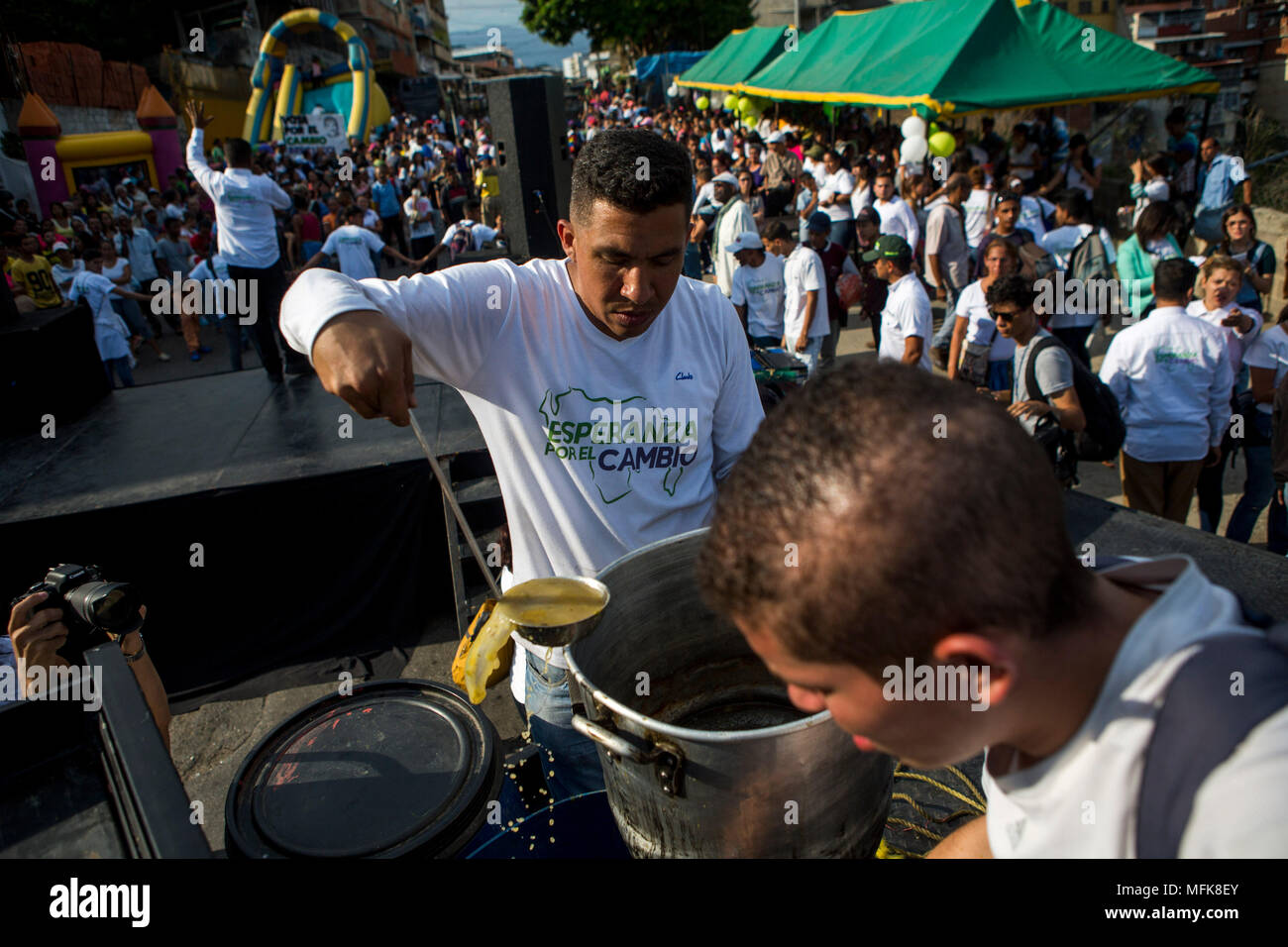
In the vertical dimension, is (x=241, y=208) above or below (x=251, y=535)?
above

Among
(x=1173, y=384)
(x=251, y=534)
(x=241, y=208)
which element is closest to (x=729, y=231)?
(x=241, y=208)

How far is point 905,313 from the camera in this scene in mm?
5953

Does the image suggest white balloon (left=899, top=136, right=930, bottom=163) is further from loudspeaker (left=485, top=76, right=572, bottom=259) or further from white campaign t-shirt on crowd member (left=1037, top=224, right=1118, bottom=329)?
loudspeaker (left=485, top=76, right=572, bottom=259)

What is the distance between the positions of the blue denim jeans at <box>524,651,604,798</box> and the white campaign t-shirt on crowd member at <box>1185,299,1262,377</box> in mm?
4386

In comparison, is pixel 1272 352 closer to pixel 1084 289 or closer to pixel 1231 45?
pixel 1084 289

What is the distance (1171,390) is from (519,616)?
4.39 meters

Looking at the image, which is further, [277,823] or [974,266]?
[974,266]

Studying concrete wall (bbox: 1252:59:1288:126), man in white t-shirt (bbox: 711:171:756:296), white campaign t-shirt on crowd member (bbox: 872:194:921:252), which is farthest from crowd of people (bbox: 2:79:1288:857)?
concrete wall (bbox: 1252:59:1288:126)

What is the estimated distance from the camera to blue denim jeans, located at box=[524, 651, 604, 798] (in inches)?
79.1

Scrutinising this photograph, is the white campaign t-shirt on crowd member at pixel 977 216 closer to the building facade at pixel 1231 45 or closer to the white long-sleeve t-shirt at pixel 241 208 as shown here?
the white long-sleeve t-shirt at pixel 241 208
